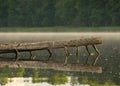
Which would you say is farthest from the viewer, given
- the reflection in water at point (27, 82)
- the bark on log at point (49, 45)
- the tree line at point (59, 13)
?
the tree line at point (59, 13)

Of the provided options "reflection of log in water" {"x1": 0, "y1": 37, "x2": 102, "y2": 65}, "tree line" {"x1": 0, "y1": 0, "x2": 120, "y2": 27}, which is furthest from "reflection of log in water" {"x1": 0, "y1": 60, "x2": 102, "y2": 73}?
"tree line" {"x1": 0, "y1": 0, "x2": 120, "y2": 27}

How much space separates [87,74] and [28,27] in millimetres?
108084

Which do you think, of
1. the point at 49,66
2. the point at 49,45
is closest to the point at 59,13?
the point at 49,45

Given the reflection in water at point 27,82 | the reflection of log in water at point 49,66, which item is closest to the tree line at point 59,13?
the reflection of log in water at point 49,66

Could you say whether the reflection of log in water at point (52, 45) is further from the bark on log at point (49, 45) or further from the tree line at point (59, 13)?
the tree line at point (59, 13)

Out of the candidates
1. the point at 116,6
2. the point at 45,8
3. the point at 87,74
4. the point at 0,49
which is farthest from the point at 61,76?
the point at 45,8

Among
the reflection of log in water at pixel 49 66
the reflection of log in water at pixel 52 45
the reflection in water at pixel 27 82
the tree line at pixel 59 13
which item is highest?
the tree line at pixel 59 13

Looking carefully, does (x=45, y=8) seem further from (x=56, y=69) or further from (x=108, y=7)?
(x=56, y=69)

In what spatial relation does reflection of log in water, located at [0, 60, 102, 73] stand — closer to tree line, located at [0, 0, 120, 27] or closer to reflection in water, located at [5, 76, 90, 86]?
reflection in water, located at [5, 76, 90, 86]

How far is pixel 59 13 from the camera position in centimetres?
14488

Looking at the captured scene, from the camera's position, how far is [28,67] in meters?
38.1

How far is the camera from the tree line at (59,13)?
13412 centimetres

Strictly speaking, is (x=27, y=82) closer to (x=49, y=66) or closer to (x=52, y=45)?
(x=49, y=66)

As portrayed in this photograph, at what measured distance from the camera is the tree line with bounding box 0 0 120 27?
13412 centimetres
